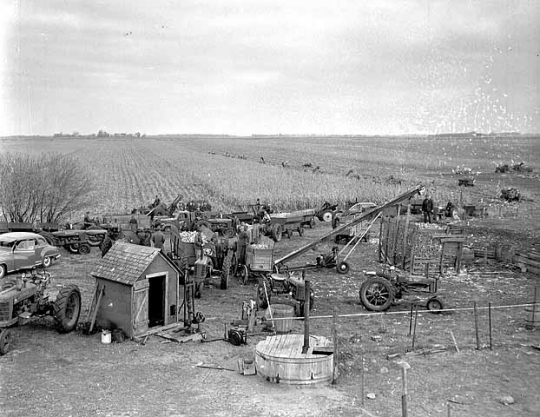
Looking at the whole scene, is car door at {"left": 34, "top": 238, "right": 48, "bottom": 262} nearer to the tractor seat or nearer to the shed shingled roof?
the shed shingled roof

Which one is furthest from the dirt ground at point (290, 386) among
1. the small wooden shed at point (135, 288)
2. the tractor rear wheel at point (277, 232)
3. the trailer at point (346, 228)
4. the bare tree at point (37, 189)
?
the bare tree at point (37, 189)

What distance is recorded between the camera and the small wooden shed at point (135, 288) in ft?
50.1

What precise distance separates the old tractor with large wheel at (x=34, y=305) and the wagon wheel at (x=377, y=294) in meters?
8.64

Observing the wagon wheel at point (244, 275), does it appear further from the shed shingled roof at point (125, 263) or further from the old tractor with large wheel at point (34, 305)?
the old tractor with large wheel at point (34, 305)

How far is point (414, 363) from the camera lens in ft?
43.8

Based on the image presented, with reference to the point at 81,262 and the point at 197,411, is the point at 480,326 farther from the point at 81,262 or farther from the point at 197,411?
the point at 81,262

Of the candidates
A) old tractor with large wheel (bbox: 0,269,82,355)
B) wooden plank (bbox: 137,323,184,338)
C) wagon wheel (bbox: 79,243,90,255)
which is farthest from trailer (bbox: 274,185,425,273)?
wagon wheel (bbox: 79,243,90,255)

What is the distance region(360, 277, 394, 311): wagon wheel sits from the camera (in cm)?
1762

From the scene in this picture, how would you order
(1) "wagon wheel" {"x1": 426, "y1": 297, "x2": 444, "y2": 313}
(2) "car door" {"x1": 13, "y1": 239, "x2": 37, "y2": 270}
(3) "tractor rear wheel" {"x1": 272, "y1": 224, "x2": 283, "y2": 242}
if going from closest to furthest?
(1) "wagon wheel" {"x1": 426, "y1": 297, "x2": 444, "y2": 313} → (2) "car door" {"x1": 13, "y1": 239, "x2": 37, "y2": 270} → (3) "tractor rear wheel" {"x1": 272, "y1": 224, "x2": 283, "y2": 242}

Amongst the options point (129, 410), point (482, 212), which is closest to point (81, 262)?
point (129, 410)

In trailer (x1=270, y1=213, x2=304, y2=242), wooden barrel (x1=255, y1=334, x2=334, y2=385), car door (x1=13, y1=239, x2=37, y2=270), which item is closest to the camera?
wooden barrel (x1=255, y1=334, x2=334, y2=385)

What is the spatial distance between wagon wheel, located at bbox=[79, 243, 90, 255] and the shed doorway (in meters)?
10.5

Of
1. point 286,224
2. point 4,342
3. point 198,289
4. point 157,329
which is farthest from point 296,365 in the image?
point 286,224

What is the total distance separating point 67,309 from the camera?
16.1m
